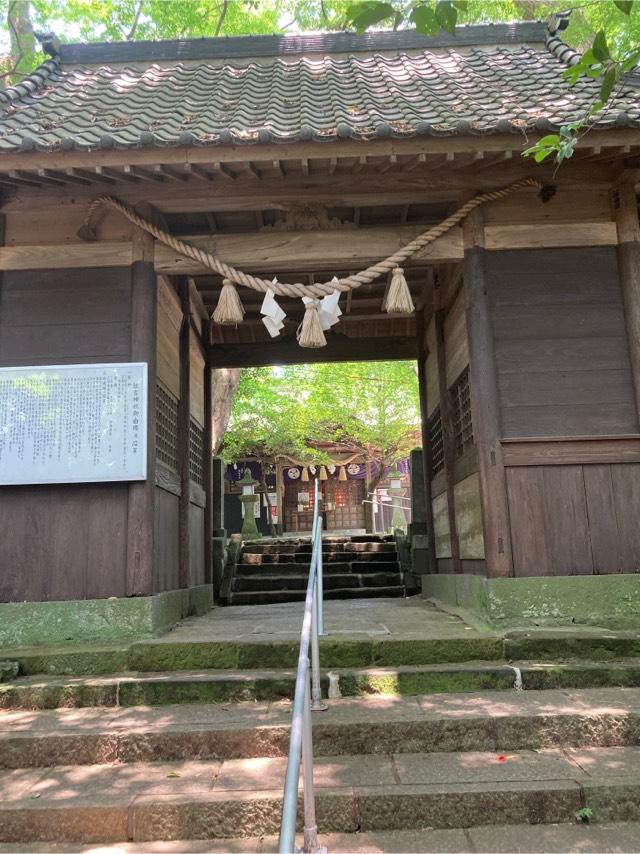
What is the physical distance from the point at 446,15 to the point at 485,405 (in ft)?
11.4

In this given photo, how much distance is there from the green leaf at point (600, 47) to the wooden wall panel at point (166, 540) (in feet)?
15.8

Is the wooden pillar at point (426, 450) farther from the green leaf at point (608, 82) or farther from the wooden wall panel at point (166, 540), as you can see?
the green leaf at point (608, 82)

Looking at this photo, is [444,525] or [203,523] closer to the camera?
[444,525]

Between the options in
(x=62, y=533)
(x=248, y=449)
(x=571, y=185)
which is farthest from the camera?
(x=248, y=449)

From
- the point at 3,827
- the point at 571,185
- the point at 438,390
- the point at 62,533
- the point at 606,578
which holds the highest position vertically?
the point at 571,185

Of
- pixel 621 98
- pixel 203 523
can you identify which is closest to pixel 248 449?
pixel 203 523

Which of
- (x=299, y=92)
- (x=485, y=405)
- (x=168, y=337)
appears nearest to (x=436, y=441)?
(x=485, y=405)

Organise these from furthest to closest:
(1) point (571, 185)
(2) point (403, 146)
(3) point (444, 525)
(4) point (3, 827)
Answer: (3) point (444, 525)
(1) point (571, 185)
(2) point (403, 146)
(4) point (3, 827)

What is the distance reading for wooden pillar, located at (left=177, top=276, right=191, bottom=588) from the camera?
23.0 feet

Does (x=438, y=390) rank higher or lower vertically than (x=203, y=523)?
higher

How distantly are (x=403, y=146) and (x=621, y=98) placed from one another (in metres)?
2.15

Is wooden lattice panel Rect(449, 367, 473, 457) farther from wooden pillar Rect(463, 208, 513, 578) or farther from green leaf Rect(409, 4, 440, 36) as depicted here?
green leaf Rect(409, 4, 440, 36)

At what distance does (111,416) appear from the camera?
5688mm

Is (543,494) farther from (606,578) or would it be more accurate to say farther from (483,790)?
(483,790)
